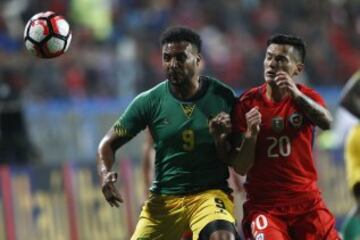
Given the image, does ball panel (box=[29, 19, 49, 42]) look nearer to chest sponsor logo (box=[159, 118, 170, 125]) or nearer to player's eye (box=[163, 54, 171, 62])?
player's eye (box=[163, 54, 171, 62])

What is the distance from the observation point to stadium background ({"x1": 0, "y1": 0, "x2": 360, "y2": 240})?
47.8 feet

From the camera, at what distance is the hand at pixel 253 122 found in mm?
8070

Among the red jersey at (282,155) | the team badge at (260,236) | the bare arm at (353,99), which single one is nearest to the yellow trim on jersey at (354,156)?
the bare arm at (353,99)

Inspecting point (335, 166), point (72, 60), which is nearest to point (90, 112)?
point (72, 60)

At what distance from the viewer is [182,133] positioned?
8.52m

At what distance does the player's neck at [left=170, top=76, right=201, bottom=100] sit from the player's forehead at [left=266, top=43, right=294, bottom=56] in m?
0.58

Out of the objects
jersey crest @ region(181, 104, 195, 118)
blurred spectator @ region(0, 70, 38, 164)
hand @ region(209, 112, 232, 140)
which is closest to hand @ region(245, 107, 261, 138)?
hand @ region(209, 112, 232, 140)

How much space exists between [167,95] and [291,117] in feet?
3.03

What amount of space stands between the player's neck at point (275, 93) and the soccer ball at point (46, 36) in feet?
5.24

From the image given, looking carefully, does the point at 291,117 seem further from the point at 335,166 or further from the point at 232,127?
the point at 335,166

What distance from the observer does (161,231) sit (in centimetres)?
855

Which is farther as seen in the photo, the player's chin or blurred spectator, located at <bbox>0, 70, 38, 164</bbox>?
blurred spectator, located at <bbox>0, 70, 38, 164</bbox>

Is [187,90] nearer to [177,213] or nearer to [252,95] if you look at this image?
[252,95]

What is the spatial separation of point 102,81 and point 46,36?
28.0 ft
